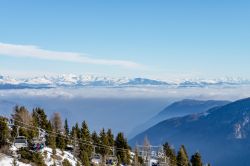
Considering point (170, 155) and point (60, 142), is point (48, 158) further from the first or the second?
point (170, 155)

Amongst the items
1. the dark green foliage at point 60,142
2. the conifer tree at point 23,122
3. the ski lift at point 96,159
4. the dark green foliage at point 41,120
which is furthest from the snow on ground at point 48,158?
the dark green foliage at point 41,120

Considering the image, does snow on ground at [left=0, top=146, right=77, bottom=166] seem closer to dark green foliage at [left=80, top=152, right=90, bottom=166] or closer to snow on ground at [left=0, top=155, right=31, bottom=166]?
snow on ground at [left=0, top=155, right=31, bottom=166]

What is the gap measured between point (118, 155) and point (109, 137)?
510 inches

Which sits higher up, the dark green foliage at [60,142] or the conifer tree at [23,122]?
the conifer tree at [23,122]

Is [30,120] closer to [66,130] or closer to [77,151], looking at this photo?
[77,151]

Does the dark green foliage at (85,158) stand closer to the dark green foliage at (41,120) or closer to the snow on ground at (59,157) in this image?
the snow on ground at (59,157)

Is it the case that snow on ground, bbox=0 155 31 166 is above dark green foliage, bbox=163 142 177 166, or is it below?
above

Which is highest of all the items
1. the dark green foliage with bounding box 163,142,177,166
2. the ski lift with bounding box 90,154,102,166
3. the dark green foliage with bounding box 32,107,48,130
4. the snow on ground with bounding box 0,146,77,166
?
the dark green foliage with bounding box 32,107,48,130

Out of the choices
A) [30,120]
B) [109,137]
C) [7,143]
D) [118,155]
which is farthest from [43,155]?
[109,137]

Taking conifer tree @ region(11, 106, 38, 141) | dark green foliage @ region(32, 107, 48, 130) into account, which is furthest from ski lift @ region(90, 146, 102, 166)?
conifer tree @ region(11, 106, 38, 141)

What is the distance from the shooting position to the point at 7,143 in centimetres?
8788

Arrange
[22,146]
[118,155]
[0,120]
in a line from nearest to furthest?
[22,146]
[0,120]
[118,155]

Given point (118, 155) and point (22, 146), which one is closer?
point (22, 146)

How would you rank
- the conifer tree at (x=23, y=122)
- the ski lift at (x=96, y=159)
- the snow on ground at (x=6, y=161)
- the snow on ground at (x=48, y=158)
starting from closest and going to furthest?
1. the snow on ground at (x=6, y=161)
2. the snow on ground at (x=48, y=158)
3. the conifer tree at (x=23, y=122)
4. the ski lift at (x=96, y=159)
